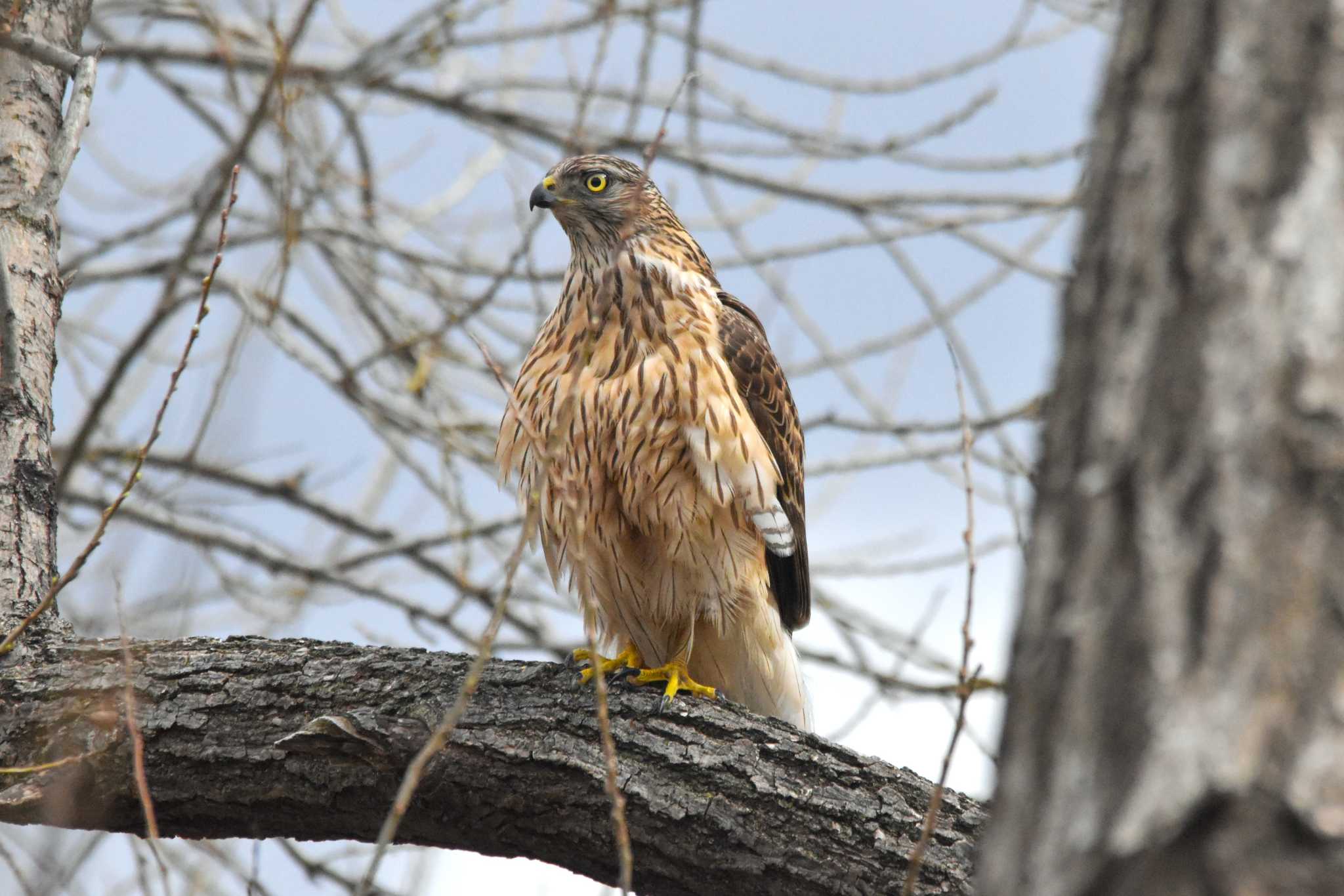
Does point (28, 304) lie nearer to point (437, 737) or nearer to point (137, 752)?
point (137, 752)

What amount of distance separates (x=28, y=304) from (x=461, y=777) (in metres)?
1.79

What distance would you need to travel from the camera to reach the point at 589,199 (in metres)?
4.73

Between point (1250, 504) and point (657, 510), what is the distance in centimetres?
294

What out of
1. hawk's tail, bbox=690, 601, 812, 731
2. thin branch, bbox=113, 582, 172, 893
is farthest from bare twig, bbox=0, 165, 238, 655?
hawk's tail, bbox=690, 601, 812, 731

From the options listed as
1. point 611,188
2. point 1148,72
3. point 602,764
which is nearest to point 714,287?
point 611,188

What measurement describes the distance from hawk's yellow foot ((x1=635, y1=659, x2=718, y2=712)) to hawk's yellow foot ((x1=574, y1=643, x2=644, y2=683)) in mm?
100

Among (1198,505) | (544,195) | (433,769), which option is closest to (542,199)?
(544,195)

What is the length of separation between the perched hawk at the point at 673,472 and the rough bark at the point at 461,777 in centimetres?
64

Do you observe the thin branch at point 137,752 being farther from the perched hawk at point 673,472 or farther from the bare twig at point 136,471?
the perched hawk at point 673,472

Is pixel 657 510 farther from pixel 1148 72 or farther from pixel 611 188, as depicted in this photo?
pixel 1148 72

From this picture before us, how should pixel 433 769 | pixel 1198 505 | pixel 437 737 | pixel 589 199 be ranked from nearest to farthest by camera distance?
pixel 1198 505 → pixel 437 737 → pixel 433 769 → pixel 589 199

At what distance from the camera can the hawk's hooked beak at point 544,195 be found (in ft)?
15.5

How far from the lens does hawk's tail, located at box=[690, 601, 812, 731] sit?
4242mm

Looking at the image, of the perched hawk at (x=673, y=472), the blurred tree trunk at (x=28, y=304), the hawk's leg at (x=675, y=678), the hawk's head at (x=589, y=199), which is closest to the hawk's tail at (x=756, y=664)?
the perched hawk at (x=673, y=472)
